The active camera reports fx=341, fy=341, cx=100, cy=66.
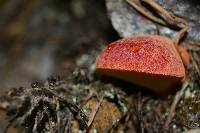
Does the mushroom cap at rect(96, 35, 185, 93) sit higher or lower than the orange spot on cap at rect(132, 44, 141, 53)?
lower

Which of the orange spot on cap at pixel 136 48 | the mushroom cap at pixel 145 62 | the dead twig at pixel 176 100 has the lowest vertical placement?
the dead twig at pixel 176 100

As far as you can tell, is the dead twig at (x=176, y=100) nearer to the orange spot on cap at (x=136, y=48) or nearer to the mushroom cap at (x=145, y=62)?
the mushroom cap at (x=145, y=62)

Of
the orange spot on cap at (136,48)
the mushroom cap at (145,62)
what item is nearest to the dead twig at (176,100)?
the mushroom cap at (145,62)

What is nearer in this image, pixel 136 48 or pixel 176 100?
pixel 136 48

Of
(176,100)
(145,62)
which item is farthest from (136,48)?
(176,100)

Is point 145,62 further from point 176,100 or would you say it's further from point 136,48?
point 176,100

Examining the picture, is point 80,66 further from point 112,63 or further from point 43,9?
point 43,9

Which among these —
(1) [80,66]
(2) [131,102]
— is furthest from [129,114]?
(1) [80,66]

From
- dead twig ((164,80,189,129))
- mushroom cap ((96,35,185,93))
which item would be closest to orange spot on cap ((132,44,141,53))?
mushroom cap ((96,35,185,93))

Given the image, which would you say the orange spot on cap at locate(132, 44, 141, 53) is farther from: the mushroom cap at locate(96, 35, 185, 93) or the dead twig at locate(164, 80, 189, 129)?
the dead twig at locate(164, 80, 189, 129)
